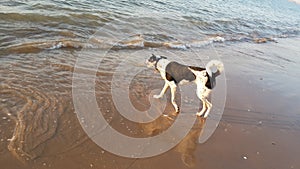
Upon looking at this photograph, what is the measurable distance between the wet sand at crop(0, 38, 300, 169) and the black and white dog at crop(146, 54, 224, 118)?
1.37ft

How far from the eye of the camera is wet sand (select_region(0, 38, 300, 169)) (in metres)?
3.94

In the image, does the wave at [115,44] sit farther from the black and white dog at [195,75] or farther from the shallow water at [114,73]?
the black and white dog at [195,75]

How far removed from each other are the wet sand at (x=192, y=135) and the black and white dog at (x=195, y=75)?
42cm

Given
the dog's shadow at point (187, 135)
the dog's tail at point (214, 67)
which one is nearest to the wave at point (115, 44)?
the dog's shadow at point (187, 135)

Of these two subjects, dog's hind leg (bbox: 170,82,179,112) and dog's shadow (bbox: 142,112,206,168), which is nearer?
dog's shadow (bbox: 142,112,206,168)

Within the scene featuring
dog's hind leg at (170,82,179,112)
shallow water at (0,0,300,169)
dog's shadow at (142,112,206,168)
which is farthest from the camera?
dog's hind leg at (170,82,179,112)

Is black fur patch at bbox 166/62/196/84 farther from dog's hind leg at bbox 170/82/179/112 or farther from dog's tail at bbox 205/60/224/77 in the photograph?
dog's tail at bbox 205/60/224/77

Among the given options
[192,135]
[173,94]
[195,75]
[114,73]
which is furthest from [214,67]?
[114,73]

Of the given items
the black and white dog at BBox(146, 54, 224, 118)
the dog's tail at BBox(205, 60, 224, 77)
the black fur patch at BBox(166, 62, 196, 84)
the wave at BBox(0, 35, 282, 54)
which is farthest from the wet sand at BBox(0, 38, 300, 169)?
the wave at BBox(0, 35, 282, 54)

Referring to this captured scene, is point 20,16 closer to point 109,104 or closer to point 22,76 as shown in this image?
point 22,76

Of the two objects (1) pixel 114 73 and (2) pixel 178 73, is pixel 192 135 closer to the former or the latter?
(2) pixel 178 73

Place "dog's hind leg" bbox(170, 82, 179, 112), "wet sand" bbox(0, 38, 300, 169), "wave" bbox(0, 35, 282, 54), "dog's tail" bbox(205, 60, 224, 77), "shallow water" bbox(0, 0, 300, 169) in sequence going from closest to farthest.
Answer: "wet sand" bbox(0, 38, 300, 169) → "shallow water" bbox(0, 0, 300, 169) → "dog's tail" bbox(205, 60, 224, 77) → "dog's hind leg" bbox(170, 82, 179, 112) → "wave" bbox(0, 35, 282, 54)

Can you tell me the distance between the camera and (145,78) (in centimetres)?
690

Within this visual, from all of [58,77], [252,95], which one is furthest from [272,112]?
[58,77]
